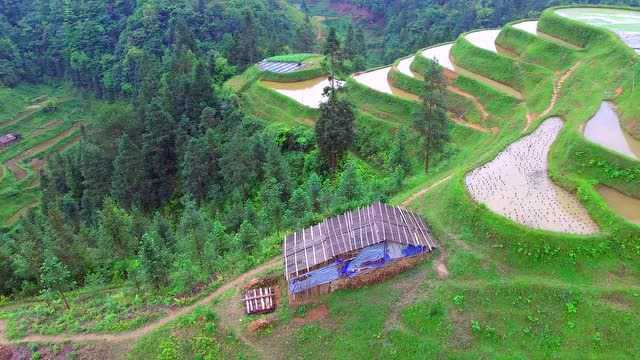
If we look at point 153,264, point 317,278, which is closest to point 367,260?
point 317,278

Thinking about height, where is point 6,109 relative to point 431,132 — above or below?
below

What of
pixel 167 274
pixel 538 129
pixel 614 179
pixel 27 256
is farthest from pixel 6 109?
pixel 614 179

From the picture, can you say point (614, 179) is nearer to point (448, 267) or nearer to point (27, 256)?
point (448, 267)

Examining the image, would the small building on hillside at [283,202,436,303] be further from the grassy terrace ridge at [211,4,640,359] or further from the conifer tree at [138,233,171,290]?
the conifer tree at [138,233,171,290]

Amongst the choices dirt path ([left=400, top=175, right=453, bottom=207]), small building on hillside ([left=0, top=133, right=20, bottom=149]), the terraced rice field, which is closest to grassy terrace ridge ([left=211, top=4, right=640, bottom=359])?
dirt path ([left=400, top=175, right=453, bottom=207])

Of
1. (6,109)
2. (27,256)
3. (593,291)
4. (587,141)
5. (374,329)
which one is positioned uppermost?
(587,141)

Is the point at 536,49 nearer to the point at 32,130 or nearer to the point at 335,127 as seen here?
the point at 335,127

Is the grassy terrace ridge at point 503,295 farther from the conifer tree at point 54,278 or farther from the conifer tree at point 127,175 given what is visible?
the conifer tree at point 127,175
